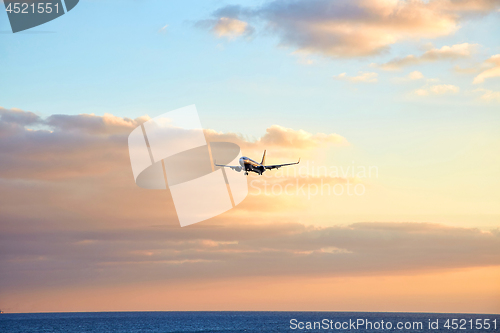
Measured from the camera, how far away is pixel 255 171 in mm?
108625

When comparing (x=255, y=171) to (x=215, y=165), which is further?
(x=215, y=165)

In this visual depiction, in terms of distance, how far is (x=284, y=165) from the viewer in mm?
112688

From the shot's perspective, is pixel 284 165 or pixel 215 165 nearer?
pixel 284 165

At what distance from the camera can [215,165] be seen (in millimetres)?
122062

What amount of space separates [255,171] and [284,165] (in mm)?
8031

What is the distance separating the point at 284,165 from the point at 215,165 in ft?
62.9

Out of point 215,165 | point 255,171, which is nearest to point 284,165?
point 255,171

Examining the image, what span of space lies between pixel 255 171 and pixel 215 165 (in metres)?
16.8

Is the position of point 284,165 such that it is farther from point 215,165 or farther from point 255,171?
point 215,165
